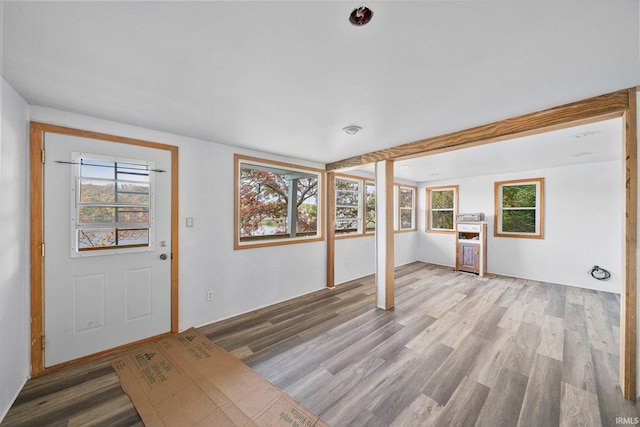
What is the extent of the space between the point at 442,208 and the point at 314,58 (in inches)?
241

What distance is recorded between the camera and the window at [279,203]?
150 inches

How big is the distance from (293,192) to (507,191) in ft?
15.9

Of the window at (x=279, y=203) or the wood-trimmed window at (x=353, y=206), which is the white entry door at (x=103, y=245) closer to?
the window at (x=279, y=203)

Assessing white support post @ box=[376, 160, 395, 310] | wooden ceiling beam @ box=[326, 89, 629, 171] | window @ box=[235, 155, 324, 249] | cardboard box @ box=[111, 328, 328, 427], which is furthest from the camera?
window @ box=[235, 155, 324, 249]

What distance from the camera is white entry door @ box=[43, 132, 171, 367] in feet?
6.98

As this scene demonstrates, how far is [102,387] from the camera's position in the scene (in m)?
1.92

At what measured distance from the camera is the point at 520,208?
17.0 ft

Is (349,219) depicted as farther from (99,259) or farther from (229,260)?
(99,259)

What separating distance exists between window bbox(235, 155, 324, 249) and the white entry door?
3.82ft

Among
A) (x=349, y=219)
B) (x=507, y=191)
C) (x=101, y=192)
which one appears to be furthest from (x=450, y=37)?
(x=507, y=191)

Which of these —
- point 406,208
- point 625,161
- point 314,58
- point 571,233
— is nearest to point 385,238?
point 625,161

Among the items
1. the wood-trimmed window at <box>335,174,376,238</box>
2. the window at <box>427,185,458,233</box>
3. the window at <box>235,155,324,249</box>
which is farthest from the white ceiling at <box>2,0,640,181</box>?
the window at <box>427,185,458,233</box>

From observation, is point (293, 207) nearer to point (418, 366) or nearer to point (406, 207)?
point (418, 366)

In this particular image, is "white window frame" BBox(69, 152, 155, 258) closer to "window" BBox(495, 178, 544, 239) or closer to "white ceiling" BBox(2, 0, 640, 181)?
"white ceiling" BBox(2, 0, 640, 181)
